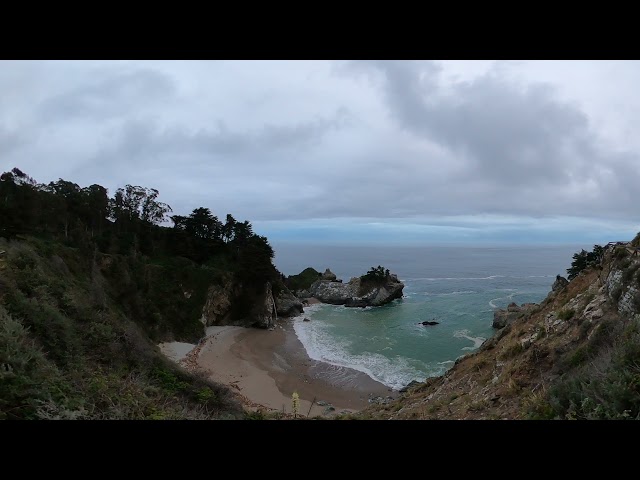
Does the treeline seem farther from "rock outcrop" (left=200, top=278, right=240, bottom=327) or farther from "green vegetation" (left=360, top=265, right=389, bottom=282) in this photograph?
"green vegetation" (left=360, top=265, right=389, bottom=282)

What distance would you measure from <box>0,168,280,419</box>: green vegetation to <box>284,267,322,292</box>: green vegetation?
1932 cm

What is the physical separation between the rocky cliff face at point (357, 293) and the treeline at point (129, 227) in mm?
14684

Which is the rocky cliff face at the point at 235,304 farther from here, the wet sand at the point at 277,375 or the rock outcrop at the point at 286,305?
the rock outcrop at the point at 286,305

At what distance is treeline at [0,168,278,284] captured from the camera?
78.1 feet

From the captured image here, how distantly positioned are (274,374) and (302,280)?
37919 millimetres

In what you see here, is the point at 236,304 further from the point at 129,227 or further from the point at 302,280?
the point at 302,280

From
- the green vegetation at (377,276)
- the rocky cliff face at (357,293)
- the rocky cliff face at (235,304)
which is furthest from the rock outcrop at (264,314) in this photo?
the green vegetation at (377,276)

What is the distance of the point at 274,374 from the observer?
19.6 metres

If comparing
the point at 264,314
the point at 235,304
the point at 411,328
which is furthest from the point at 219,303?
the point at 411,328

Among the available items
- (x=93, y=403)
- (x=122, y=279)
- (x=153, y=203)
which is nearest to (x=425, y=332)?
(x=122, y=279)
